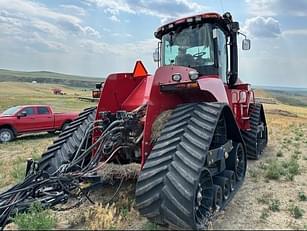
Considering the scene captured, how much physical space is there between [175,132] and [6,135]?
503 inches

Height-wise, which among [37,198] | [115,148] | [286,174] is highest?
[115,148]

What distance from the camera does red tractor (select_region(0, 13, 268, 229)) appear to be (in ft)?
13.6

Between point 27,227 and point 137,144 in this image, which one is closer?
point 27,227

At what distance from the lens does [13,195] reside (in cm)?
504

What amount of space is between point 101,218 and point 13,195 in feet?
4.62

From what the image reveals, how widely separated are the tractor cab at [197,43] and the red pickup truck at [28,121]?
419 inches

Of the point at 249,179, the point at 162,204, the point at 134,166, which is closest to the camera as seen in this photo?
the point at 162,204

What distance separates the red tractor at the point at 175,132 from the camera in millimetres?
4145

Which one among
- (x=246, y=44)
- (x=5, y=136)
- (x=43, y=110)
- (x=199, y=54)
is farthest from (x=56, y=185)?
(x=43, y=110)

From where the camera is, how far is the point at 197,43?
6773 millimetres

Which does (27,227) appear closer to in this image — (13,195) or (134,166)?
(13,195)

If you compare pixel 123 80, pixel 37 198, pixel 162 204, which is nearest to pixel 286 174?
pixel 123 80

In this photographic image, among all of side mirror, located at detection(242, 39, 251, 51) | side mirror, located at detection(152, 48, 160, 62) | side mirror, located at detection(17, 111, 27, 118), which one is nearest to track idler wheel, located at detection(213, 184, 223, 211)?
side mirror, located at detection(152, 48, 160, 62)

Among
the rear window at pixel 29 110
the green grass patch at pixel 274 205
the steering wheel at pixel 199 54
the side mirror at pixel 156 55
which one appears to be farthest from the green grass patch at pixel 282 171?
the rear window at pixel 29 110
